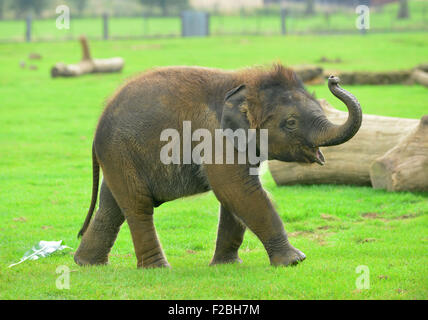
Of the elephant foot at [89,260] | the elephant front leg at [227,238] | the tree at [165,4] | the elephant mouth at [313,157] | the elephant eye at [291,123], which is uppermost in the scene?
the elephant eye at [291,123]

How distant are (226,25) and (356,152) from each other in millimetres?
55468

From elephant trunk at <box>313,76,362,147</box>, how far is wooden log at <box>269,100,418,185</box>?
206 inches

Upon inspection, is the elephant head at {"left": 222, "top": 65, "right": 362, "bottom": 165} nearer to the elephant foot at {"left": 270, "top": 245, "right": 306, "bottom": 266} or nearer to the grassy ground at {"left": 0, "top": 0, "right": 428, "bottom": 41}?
the elephant foot at {"left": 270, "top": 245, "right": 306, "bottom": 266}

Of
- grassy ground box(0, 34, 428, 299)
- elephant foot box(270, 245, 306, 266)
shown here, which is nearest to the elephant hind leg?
grassy ground box(0, 34, 428, 299)

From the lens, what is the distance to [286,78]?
860 cm

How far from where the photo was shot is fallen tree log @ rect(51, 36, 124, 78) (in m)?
34.0

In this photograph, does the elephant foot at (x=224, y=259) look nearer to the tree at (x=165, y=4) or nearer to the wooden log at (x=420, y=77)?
the wooden log at (x=420, y=77)

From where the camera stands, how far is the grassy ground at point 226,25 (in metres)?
59.2

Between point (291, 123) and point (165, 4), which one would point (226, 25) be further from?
point (291, 123)

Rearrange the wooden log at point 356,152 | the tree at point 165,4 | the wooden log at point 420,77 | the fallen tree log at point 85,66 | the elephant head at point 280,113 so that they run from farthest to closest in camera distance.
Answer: the tree at point 165,4
the fallen tree log at point 85,66
the wooden log at point 420,77
the wooden log at point 356,152
the elephant head at point 280,113

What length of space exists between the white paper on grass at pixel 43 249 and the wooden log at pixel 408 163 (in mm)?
5736

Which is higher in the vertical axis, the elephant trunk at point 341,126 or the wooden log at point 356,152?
the elephant trunk at point 341,126

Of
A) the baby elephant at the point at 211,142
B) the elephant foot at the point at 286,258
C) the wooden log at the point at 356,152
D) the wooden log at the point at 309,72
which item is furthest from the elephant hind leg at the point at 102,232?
the wooden log at the point at 309,72

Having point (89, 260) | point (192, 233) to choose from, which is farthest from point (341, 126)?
point (192, 233)
